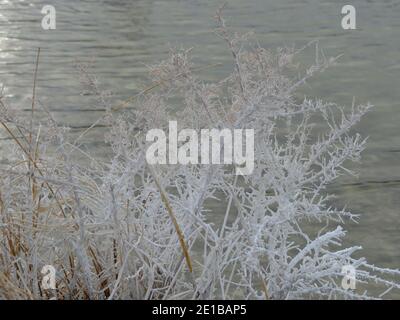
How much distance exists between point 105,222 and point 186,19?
9.13 metres

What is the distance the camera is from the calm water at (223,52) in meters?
4.49

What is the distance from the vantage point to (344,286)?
202cm

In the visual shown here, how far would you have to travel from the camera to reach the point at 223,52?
864cm

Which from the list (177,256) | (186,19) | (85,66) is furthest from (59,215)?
(186,19)

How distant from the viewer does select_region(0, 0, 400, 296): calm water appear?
14.7ft

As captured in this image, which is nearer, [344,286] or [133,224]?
[344,286]

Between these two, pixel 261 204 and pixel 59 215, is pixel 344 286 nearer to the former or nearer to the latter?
pixel 261 204

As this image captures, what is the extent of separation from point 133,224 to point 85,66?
0.50 meters

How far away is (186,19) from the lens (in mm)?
10930

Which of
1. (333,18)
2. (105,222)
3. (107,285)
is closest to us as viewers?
(105,222)

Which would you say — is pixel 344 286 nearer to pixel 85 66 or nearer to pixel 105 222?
pixel 105 222
